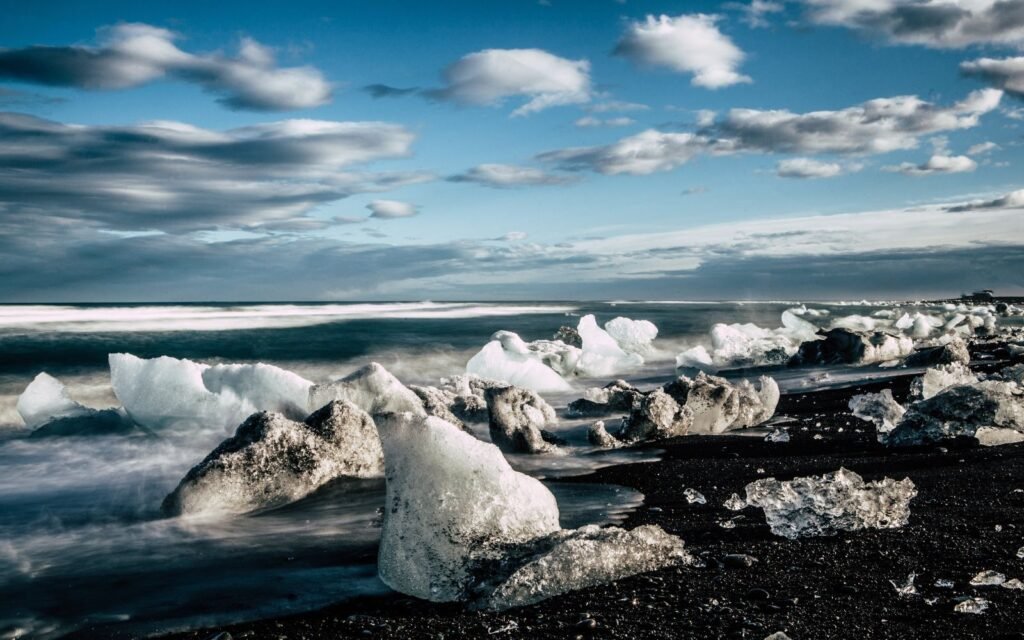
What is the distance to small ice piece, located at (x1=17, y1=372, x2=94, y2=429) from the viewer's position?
403 inches

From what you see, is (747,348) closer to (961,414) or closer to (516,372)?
(516,372)

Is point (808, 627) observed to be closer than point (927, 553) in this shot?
Yes

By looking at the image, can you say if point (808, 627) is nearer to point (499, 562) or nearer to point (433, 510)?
point (499, 562)

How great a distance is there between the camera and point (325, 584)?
13.1 ft

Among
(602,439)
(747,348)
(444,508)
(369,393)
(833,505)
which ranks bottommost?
(747,348)

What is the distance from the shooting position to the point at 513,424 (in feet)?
26.0

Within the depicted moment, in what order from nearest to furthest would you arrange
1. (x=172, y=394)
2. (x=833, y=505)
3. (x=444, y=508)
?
(x=444, y=508) → (x=833, y=505) → (x=172, y=394)

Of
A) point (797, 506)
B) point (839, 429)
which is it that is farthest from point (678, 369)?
point (797, 506)

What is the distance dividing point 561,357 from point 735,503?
12.5 m

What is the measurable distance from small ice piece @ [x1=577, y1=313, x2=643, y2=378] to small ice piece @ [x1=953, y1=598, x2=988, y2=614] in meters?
13.9

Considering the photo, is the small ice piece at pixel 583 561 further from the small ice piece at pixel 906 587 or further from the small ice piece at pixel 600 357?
the small ice piece at pixel 600 357

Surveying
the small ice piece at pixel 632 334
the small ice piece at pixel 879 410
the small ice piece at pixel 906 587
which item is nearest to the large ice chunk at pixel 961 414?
the small ice piece at pixel 879 410

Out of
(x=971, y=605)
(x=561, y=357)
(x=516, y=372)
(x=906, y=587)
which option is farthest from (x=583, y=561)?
(x=561, y=357)

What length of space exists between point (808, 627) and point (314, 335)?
28.6m
